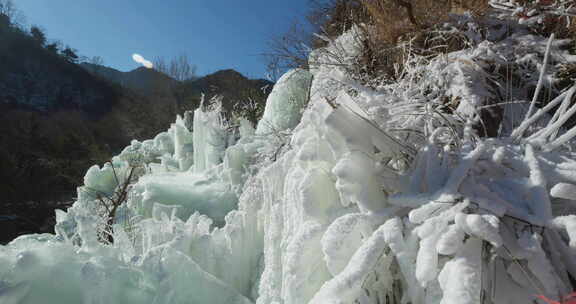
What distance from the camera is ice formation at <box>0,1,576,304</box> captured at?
28.5 inches

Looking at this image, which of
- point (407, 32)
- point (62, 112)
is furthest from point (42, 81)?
point (407, 32)

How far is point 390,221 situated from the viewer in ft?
2.72

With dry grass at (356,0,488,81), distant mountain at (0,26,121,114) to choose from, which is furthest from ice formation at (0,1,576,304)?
distant mountain at (0,26,121,114)

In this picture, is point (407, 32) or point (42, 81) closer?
point (407, 32)

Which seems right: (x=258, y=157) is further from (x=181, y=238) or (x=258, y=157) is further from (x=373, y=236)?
(x=373, y=236)

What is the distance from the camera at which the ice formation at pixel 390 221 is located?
28.5 inches

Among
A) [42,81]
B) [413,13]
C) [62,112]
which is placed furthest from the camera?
[42,81]

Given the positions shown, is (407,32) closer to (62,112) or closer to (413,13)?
(413,13)

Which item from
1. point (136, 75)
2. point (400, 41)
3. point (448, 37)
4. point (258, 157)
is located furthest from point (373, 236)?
point (136, 75)

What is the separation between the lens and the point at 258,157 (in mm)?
2885

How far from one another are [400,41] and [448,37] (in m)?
0.27

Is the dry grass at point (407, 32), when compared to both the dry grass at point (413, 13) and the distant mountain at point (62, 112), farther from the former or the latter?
the distant mountain at point (62, 112)

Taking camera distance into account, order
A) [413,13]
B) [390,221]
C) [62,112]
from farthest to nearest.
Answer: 1. [62,112]
2. [413,13]
3. [390,221]

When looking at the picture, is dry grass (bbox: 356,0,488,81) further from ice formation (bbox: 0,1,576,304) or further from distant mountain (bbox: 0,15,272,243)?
distant mountain (bbox: 0,15,272,243)
